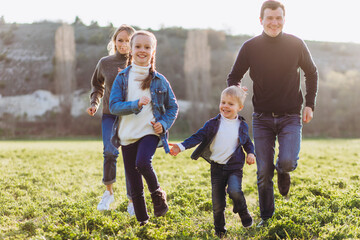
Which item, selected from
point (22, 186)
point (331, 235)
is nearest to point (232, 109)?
point (331, 235)

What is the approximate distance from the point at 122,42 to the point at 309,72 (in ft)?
8.72

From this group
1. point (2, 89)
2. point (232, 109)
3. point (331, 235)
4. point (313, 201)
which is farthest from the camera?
point (2, 89)

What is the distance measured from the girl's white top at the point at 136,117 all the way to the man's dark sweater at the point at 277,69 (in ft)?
4.79

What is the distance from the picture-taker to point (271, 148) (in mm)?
4684

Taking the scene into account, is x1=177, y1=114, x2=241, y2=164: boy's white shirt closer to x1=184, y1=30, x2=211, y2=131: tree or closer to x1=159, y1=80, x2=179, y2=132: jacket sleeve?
x1=159, y1=80, x2=179, y2=132: jacket sleeve

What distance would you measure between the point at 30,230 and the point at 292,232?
10.6ft

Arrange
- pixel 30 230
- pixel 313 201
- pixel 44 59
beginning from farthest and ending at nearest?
pixel 44 59 < pixel 313 201 < pixel 30 230

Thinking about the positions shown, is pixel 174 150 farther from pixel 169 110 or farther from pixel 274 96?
pixel 274 96

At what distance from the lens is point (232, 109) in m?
4.34

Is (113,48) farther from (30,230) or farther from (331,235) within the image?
(331,235)

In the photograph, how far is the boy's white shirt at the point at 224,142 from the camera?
4328 millimetres

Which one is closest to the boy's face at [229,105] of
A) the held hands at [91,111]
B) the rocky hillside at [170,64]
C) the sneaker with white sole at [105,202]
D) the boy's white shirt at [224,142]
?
the boy's white shirt at [224,142]

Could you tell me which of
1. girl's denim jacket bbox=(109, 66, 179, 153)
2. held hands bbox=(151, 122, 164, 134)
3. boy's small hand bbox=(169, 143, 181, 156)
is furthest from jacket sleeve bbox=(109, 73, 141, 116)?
boy's small hand bbox=(169, 143, 181, 156)

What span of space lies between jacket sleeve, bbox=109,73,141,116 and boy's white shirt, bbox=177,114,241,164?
1048 mm
